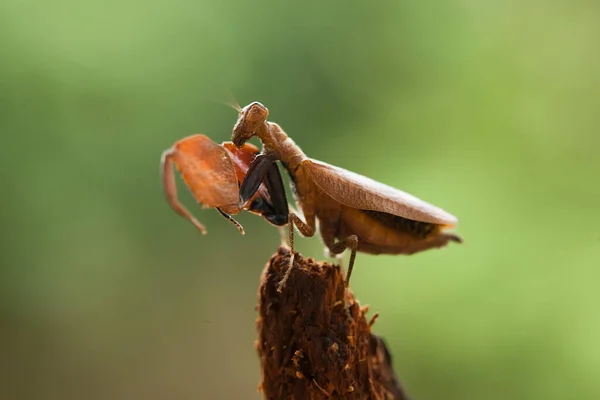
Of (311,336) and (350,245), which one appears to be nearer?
(311,336)

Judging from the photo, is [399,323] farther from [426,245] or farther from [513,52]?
[513,52]

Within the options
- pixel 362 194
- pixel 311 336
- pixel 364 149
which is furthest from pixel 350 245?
pixel 364 149

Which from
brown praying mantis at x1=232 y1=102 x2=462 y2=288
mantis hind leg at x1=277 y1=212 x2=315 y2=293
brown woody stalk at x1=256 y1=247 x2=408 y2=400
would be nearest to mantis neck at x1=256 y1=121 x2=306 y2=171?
brown praying mantis at x1=232 y1=102 x2=462 y2=288

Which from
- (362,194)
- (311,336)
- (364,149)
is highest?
(364,149)

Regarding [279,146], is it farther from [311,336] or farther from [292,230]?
[311,336]

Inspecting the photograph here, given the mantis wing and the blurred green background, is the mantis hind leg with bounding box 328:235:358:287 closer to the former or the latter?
the mantis wing

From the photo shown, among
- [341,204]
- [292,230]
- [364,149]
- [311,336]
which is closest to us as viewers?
[311,336]
